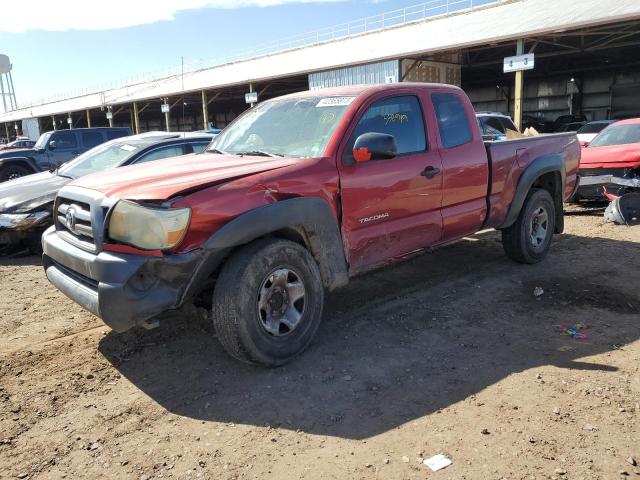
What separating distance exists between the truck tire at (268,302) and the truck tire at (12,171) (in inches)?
447

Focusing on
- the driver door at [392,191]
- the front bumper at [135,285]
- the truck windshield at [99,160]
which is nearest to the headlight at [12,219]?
the truck windshield at [99,160]

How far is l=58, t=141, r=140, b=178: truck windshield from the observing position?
702 centimetres

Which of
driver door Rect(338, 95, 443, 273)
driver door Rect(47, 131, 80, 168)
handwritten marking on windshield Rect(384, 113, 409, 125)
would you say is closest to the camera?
driver door Rect(338, 95, 443, 273)

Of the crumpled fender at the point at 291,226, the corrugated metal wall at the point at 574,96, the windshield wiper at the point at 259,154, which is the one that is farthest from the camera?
the corrugated metal wall at the point at 574,96

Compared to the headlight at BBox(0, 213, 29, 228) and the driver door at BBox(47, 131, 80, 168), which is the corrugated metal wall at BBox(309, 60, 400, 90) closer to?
the driver door at BBox(47, 131, 80, 168)

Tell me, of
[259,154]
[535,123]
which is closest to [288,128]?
[259,154]

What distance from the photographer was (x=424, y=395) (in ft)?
10.5

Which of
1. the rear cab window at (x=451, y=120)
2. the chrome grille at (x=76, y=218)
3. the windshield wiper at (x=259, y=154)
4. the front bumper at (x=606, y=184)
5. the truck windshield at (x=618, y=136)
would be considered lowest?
the front bumper at (x=606, y=184)

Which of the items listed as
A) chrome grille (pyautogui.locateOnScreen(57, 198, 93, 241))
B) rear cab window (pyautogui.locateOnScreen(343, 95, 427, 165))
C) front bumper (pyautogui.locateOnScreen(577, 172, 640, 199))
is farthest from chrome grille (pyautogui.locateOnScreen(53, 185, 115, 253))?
front bumper (pyautogui.locateOnScreen(577, 172, 640, 199))

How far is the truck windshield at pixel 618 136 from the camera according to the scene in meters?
9.33

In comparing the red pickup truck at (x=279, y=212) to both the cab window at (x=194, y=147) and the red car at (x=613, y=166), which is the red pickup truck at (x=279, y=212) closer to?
the cab window at (x=194, y=147)

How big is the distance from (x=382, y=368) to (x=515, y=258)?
10.1ft

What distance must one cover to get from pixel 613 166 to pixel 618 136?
130 cm

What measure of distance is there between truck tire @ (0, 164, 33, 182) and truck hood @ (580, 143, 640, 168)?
12738mm
